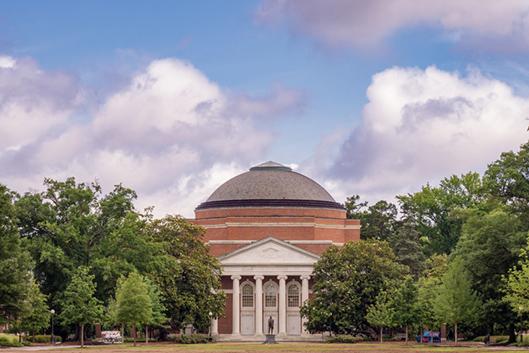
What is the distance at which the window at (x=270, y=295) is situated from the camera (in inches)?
4845

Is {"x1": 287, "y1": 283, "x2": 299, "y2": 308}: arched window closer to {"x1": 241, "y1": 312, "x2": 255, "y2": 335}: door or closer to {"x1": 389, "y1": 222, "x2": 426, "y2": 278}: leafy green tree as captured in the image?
{"x1": 241, "y1": 312, "x2": 255, "y2": 335}: door

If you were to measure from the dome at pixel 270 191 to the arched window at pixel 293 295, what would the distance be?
10422 millimetres

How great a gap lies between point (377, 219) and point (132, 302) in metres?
67.3

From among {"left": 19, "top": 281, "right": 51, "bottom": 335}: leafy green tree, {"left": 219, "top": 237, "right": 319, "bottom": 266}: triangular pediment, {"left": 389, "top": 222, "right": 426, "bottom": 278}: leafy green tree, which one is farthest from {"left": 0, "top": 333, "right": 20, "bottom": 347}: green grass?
{"left": 389, "top": 222, "right": 426, "bottom": 278}: leafy green tree

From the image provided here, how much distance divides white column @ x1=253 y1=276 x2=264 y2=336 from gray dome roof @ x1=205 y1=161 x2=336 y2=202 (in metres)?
11.9

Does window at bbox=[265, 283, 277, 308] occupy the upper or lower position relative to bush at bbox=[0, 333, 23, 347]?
upper

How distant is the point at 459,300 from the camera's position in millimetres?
77938

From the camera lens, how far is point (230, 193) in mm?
130125

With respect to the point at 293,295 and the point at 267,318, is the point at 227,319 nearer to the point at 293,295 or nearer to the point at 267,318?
the point at 267,318

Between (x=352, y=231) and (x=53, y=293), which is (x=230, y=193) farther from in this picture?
(x=53, y=293)

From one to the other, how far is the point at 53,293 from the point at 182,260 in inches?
581

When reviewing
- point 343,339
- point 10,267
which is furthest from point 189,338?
point 10,267

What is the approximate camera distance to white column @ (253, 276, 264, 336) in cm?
11875

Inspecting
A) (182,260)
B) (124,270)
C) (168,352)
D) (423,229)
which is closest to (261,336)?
(182,260)
